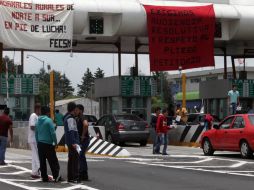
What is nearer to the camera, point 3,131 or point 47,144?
point 47,144

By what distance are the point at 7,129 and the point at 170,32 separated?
61.7 feet

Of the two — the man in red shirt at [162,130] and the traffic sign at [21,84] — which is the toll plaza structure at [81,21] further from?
the man in red shirt at [162,130]

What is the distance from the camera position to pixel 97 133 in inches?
1128

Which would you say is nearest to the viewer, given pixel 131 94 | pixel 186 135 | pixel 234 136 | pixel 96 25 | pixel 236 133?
pixel 236 133

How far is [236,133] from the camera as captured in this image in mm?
20844

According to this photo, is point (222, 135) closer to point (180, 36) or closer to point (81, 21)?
point (81, 21)

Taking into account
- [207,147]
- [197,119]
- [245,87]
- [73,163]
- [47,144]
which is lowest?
[73,163]

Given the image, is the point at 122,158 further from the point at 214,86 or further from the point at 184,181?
the point at 214,86

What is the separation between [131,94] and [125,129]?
9771mm

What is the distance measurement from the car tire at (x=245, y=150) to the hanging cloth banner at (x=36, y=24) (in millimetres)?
15363

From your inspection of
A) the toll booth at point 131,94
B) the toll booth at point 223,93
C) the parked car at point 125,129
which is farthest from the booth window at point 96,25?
the toll booth at point 223,93

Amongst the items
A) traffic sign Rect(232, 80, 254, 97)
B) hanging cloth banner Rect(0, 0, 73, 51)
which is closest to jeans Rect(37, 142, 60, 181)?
hanging cloth banner Rect(0, 0, 73, 51)

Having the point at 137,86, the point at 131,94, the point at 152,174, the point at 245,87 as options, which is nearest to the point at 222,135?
the point at 152,174

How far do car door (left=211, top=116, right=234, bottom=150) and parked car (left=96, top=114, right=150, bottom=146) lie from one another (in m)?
6.76
